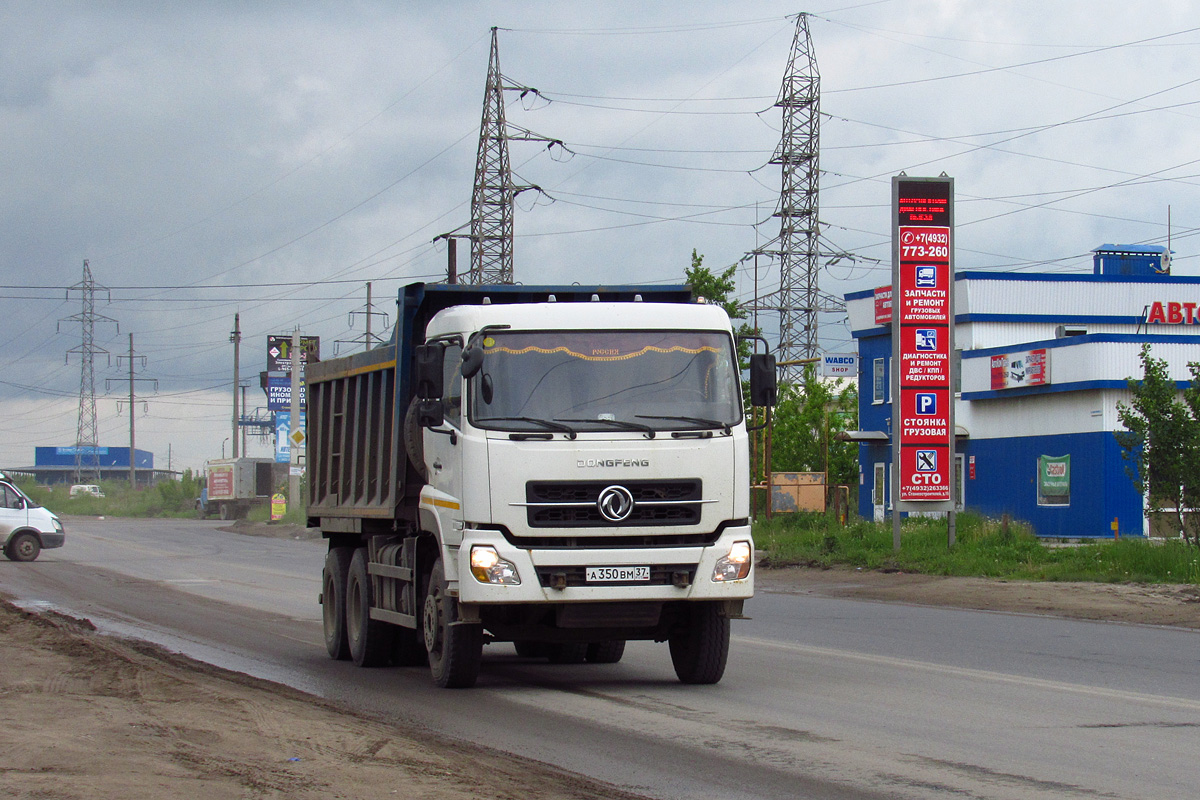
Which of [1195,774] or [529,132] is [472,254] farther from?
[1195,774]

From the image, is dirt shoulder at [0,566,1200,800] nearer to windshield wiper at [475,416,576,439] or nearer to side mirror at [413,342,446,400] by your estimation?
windshield wiper at [475,416,576,439]

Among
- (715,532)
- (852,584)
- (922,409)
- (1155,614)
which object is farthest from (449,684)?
(922,409)

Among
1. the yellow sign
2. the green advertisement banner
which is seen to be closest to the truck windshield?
the green advertisement banner

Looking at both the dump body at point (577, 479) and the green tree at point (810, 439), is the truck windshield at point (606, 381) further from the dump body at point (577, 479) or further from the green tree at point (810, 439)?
the green tree at point (810, 439)

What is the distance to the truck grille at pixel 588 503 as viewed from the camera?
10641mm

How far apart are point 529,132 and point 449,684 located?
123 feet

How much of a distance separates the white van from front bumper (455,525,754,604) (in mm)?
28155

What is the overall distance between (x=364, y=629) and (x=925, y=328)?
19.3 metres

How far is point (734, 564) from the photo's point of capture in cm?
1098

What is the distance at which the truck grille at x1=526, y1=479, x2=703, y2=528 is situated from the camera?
10641mm

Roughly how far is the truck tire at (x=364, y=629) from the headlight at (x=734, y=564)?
12.7 feet

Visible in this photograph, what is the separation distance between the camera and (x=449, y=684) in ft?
37.7

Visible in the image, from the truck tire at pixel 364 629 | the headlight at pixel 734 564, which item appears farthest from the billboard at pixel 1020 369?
the headlight at pixel 734 564

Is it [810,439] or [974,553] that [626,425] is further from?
[810,439]
